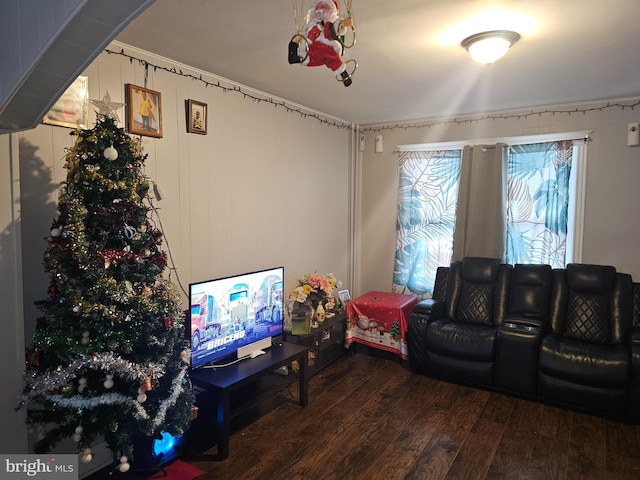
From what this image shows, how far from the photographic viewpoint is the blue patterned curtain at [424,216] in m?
4.59

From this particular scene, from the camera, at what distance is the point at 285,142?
3.90 metres

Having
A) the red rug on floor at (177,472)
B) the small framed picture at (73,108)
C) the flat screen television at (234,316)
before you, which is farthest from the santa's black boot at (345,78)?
the red rug on floor at (177,472)

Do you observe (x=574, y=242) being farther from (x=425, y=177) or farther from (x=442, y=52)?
(x=442, y=52)

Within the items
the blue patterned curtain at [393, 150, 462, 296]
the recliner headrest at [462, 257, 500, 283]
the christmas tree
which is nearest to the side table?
the blue patterned curtain at [393, 150, 462, 296]

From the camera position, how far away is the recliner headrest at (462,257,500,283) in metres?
4.06

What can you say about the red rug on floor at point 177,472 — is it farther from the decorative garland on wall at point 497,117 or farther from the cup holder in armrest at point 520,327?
the decorative garland on wall at point 497,117

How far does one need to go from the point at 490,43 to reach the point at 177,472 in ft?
9.80

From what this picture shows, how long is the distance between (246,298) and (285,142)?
5.09 feet

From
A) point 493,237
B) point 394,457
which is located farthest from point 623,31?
point 394,457

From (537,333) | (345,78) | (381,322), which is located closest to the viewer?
(345,78)

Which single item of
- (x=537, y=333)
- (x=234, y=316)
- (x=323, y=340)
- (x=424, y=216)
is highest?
(x=424, y=216)

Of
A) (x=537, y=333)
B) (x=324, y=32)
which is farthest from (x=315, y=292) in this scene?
(x=324, y=32)

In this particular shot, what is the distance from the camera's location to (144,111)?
265 cm

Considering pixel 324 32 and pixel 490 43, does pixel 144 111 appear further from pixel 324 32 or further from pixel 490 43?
pixel 490 43
